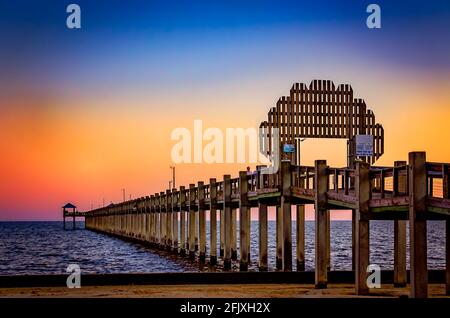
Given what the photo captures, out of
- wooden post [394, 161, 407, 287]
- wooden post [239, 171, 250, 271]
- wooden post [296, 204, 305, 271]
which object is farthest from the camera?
wooden post [239, 171, 250, 271]

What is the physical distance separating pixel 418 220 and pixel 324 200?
16.3 feet

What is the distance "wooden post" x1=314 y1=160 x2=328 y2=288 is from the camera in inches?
827

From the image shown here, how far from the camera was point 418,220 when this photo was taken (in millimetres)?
16516

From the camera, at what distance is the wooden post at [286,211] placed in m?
26.0

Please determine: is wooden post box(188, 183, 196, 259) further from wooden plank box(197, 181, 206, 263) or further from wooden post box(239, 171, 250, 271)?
wooden post box(239, 171, 250, 271)

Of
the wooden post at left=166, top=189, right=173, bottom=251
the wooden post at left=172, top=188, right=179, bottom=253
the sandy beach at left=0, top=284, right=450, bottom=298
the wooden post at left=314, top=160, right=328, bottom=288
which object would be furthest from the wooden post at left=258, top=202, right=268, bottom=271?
the wooden post at left=166, top=189, right=173, bottom=251

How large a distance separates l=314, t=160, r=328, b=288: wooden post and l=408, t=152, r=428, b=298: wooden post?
454 cm

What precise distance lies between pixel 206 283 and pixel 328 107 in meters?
12.0

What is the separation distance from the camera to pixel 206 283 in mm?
22281

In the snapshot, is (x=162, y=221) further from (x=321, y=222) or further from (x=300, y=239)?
(x=321, y=222)

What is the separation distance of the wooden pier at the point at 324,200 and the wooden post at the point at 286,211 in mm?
32

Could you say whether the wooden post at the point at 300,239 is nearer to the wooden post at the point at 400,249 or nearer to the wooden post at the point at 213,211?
the wooden post at the point at 400,249

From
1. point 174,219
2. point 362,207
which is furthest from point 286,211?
point 174,219
